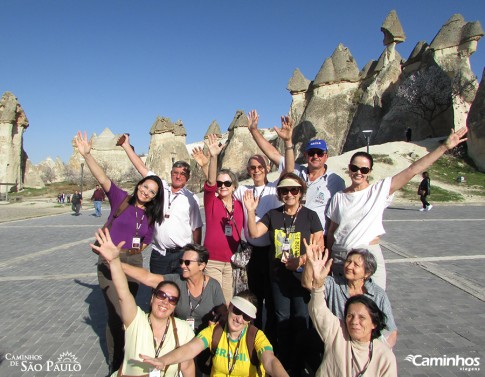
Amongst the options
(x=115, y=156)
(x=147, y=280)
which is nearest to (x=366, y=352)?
(x=147, y=280)

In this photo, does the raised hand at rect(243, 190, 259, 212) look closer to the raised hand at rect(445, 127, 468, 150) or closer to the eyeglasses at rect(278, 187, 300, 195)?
the eyeglasses at rect(278, 187, 300, 195)

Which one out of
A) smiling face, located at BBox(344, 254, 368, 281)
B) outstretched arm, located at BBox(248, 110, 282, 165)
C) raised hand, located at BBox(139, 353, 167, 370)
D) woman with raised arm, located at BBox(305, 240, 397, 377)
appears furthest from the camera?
outstretched arm, located at BBox(248, 110, 282, 165)

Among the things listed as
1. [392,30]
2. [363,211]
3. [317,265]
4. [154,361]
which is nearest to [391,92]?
[392,30]

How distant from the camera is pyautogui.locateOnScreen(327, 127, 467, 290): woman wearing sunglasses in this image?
3.10m

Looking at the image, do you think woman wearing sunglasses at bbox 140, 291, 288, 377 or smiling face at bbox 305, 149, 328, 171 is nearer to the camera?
woman wearing sunglasses at bbox 140, 291, 288, 377

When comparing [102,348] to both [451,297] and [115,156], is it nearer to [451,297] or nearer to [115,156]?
[451,297]

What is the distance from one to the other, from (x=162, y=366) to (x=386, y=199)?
222 centimetres

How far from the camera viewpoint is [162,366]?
2576 mm

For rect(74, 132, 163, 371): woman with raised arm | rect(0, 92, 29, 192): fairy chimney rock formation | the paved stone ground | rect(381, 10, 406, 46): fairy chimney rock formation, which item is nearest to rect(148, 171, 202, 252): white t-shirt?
rect(74, 132, 163, 371): woman with raised arm

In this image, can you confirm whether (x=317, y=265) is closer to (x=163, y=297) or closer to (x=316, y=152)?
(x=163, y=297)

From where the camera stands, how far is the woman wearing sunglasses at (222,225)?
11.4 feet

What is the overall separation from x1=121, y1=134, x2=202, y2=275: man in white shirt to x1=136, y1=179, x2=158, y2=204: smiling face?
261 millimetres

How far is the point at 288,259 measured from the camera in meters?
2.99

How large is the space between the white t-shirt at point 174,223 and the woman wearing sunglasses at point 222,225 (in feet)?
1.24
